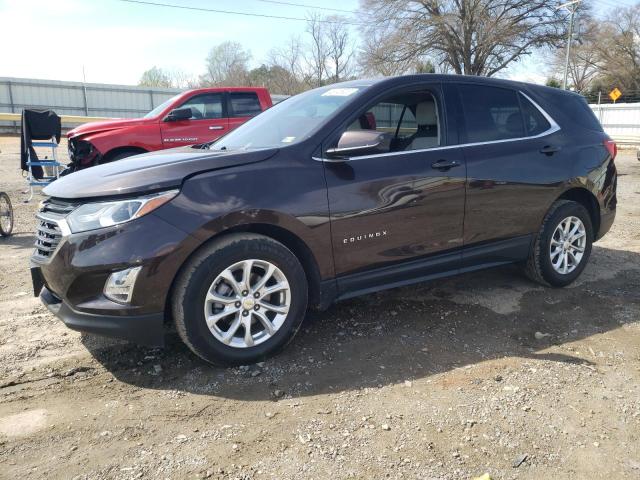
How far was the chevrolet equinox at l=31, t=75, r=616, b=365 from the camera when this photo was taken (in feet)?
9.70

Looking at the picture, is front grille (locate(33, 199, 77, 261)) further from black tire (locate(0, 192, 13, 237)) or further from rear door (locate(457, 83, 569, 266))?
black tire (locate(0, 192, 13, 237))

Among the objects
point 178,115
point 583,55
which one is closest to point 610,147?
point 178,115

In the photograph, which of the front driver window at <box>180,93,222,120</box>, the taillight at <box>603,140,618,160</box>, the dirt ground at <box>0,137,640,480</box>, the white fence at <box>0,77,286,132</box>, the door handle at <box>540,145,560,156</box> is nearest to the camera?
the dirt ground at <box>0,137,640,480</box>

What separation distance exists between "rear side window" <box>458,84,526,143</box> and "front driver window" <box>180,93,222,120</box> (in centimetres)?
647

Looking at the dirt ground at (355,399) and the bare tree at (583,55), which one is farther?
the bare tree at (583,55)

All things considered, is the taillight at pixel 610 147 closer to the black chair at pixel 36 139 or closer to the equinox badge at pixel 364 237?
the equinox badge at pixel 364 237

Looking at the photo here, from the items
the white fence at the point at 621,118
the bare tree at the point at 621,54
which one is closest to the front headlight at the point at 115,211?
the white fence at the point at 621,118

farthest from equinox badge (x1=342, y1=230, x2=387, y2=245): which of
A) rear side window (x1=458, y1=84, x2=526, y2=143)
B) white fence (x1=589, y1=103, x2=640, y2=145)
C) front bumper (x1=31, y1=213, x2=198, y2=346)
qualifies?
white fence (x1=589, y1=103, x2=640, y2=145)

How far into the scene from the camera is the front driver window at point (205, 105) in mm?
9664

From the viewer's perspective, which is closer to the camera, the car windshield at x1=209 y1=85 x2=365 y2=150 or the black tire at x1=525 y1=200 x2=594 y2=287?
the car windshield at x1=209 y1=85 x2=365 y2=150

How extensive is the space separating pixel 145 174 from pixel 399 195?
165cm

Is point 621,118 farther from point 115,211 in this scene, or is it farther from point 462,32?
point 115,211

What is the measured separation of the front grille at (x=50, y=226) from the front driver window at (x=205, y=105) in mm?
6641

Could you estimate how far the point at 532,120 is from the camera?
4527mm
